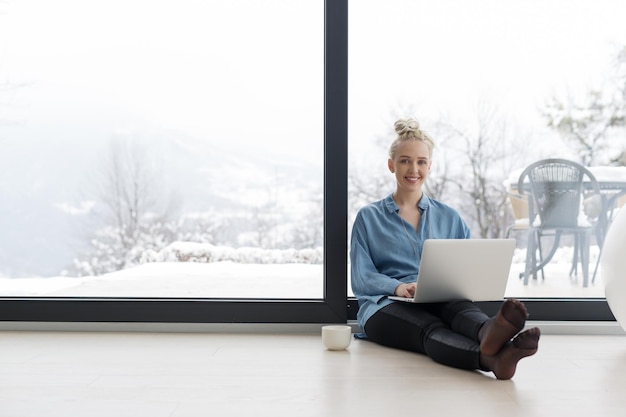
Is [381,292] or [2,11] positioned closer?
[381,292]

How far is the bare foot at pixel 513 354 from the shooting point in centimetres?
209

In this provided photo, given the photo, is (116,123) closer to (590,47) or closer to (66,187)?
(66,187)

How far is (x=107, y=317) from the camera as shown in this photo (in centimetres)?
319

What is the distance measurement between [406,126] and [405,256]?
0.51 meters

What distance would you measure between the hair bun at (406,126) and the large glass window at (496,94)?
227 mm

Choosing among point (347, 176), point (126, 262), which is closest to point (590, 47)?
point (347, 176)

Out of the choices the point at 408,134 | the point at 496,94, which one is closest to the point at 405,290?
the point at 408,134

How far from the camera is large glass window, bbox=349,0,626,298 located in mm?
3225

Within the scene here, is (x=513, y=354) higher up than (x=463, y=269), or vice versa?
(x=463, y=269)

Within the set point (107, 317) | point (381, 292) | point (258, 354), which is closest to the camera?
point (258, 354)

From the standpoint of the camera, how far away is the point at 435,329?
2551 millimetres

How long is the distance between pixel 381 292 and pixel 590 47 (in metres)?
1.42

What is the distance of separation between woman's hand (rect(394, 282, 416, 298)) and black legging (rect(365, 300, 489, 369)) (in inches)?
1.4

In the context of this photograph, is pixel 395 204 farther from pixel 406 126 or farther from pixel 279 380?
pixel 279 380
